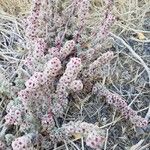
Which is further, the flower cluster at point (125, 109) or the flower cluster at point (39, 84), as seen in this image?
the flower cluster at point (125, 109)

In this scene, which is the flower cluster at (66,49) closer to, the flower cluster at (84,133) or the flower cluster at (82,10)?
the flower cluster at (82,10)

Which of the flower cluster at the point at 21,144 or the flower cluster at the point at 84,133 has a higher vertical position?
the flower cluster at the point at 21,144

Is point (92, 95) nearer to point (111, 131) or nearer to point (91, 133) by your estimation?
point (111, 131)

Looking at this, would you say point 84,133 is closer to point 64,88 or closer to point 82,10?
point 64,88

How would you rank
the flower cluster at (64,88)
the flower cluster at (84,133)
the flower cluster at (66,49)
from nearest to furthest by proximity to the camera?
the flower cluster at (84,133) < the flower cluster at (64,88) < the flower cluster at (66,49)

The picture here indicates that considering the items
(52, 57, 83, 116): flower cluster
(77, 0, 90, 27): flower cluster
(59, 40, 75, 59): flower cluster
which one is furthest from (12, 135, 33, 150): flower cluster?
(77, 0, 90, 27): flower cluster

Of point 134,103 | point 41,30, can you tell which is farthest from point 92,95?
point 41,30

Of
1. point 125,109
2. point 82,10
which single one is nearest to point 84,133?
point 125,109

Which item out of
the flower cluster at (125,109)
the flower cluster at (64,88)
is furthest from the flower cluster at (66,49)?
the flower cluster at (125,109)

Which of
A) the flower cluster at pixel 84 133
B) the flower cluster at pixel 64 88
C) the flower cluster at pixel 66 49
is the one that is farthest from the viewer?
the flower cluster at pixel 66 49

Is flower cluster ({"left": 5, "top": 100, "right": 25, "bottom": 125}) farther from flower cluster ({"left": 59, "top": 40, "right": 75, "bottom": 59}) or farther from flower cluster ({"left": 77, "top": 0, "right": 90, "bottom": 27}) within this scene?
flower cluster ({"left": 77, "top": 0, "right": 90, "bottom": 27})
